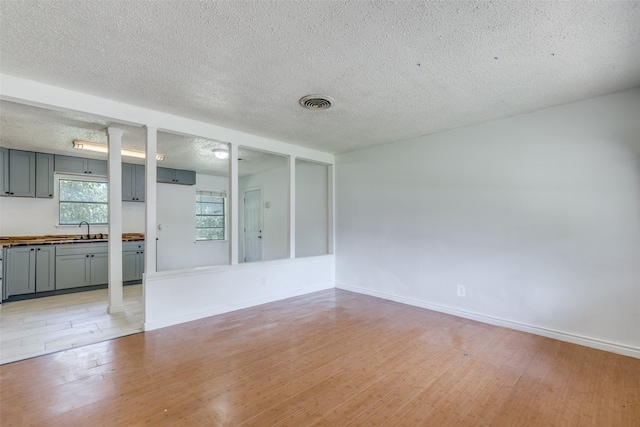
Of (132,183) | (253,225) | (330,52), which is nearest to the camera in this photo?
(330,52)

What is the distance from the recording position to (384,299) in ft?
14.5

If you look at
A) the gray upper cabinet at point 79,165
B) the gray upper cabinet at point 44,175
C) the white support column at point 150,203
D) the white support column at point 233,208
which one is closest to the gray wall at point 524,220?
the white support column at point 233,208

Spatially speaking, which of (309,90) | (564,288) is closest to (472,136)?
(564,288)

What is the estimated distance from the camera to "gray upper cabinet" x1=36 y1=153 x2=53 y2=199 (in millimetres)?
4859

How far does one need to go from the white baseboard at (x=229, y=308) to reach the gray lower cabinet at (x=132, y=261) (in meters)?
2.65

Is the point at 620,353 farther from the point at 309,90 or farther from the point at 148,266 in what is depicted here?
the point at 148,266

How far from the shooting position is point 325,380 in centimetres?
220

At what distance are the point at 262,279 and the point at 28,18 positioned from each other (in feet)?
11.1

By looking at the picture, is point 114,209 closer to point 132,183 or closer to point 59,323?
point 59,323

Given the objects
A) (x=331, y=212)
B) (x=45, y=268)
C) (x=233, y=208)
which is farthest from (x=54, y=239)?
(x=331, y=212)

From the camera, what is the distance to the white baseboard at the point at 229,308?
3234mm

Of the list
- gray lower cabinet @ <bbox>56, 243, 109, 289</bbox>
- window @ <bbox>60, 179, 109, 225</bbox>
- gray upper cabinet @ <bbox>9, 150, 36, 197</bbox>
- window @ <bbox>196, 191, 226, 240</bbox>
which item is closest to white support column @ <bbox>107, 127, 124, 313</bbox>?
gray lower cabinet @ <bbox>56, 243, 109, 289</bbox>

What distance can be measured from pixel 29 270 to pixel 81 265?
0.61 meters

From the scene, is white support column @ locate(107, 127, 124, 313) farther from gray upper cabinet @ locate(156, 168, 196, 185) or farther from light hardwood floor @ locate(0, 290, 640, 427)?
gray upper cabinet @ locate(156, 168, 196, 185)
